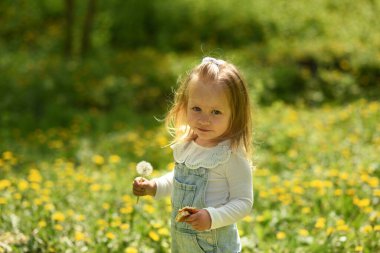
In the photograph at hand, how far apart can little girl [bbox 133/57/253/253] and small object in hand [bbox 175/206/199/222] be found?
86 mm

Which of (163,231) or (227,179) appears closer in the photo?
(227,179)

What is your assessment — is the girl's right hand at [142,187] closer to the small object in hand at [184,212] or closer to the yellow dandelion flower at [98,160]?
the small object in hand at [184,212]

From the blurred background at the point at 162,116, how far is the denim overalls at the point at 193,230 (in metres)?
0.41

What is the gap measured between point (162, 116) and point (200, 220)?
478cm

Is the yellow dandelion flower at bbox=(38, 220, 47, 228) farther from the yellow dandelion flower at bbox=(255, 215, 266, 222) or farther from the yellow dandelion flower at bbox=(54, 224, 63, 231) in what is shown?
the yellow dandelion flower at bbox=(255, 215, 266, 222)

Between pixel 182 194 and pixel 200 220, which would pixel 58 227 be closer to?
pixel 182 194

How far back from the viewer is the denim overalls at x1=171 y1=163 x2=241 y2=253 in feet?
7.18

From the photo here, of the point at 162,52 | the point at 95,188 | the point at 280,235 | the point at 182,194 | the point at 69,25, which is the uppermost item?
→ the point at 69,25

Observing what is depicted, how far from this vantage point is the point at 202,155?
2229 mm

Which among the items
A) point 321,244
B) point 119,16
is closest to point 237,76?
point 321,244

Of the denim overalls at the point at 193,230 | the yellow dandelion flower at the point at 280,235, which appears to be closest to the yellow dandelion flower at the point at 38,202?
the denim overalls at the point at 193,230

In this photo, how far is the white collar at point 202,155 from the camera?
7.13 ft

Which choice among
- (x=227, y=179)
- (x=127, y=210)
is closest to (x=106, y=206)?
(x=127, y=210)

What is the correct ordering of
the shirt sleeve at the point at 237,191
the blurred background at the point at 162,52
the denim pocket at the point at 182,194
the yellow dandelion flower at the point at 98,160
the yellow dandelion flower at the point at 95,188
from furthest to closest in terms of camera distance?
the blurred background at the point at 162,52, the yellow dandelion flower at the point at 98,160, the yellow dandelion flower at the point at 95,188, the denim pocket at the point at 182,194, the shirt sleeve at the point at 237,191
